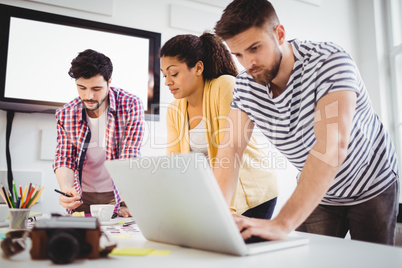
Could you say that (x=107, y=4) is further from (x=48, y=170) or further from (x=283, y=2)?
(x=283, y=2)

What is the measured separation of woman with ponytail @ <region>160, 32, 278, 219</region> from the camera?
54.8 inches

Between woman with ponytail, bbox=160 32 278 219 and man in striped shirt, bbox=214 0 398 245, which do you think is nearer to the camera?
man in striped shirt, bbox=214 0 398 245

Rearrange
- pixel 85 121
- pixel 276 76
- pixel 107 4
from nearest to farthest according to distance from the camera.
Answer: pixel 276 76 → pixel 85 121 → pixel 107 4

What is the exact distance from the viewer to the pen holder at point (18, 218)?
104 centimetres

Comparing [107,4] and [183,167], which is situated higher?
[107,4]

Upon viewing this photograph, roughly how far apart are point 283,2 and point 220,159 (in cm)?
230

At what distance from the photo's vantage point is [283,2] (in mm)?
3031

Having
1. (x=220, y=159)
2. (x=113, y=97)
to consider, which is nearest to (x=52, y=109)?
(x=113, y=97)

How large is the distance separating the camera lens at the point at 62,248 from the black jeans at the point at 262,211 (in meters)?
0.93

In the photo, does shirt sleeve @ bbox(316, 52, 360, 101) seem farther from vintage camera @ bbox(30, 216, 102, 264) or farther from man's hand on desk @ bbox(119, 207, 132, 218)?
man's hand on desk @ bbox(119, 207, 132, 218)

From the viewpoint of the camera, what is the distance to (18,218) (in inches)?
41.1

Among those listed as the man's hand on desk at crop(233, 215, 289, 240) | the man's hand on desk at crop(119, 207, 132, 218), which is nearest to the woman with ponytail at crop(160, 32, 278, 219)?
the man's hand on desk at crop(119, 207, 132, 218)

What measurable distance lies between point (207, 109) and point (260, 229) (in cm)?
86

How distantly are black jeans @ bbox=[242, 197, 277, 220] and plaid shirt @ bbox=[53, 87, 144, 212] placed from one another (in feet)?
2.08
